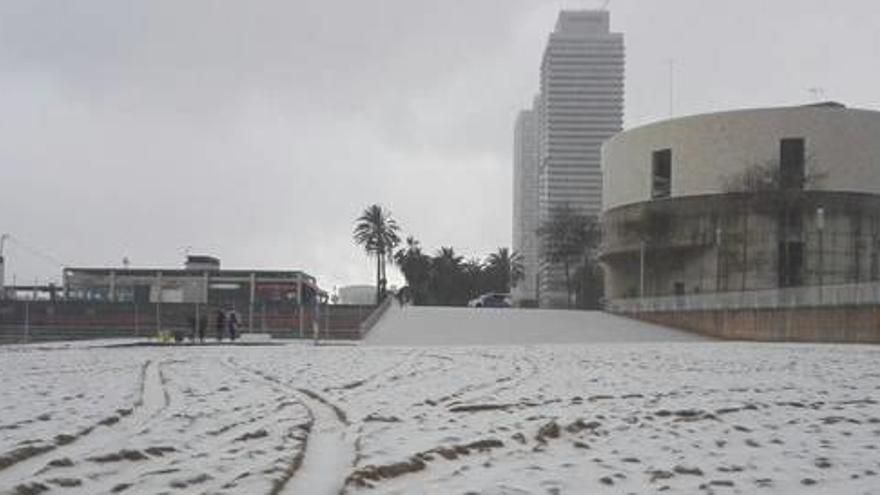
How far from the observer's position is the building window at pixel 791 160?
274 ft

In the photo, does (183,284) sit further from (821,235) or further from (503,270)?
(821,235)

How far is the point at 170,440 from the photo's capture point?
32.4 feet

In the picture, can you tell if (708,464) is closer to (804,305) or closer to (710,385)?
(710,385)

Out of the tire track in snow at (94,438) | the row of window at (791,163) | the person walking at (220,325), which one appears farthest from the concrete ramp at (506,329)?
the tire track in snow at (94,438)

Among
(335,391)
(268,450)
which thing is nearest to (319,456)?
(268,450)

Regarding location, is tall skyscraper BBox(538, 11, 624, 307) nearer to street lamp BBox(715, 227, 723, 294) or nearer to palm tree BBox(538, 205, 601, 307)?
palm tree BBox(538, 205, 601, 307)

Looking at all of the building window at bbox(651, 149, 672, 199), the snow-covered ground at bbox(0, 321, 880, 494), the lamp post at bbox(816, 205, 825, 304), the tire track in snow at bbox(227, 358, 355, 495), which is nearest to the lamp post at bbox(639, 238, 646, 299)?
the building window at bbox(651, 149, 672, 199)

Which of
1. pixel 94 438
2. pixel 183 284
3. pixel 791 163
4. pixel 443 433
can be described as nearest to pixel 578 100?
pixel 183 284

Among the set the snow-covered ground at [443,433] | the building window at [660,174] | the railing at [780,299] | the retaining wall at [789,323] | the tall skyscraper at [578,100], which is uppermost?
the tall skyscraper at [578,100]

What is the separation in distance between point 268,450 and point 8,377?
11922 mm

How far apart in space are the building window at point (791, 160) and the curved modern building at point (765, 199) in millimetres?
75

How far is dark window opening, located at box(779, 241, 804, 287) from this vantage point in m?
85.1

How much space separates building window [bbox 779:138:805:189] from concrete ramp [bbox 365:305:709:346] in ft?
67.4

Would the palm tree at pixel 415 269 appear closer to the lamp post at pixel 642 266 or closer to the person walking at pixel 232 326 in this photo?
the lamp post at pixel 642 266
